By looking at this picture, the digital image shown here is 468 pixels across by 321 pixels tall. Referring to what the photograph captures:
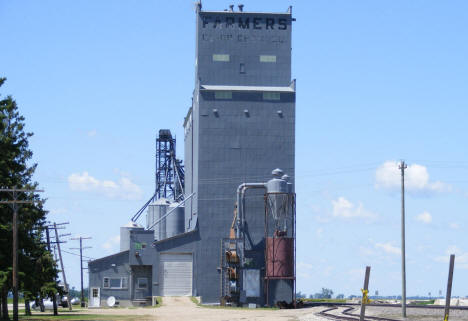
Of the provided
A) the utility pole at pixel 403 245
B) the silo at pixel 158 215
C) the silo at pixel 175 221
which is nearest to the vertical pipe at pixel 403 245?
the utility pole at pixel 403 245

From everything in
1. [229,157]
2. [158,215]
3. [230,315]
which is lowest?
[230,315]

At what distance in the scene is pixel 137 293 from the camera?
286 feet

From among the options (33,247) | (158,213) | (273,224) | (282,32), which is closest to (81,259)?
(158,213)

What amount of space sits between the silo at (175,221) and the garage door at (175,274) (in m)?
13.2

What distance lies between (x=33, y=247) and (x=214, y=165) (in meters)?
34.1

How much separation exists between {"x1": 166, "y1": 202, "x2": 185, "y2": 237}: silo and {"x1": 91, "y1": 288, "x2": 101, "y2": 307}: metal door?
13.8 metres

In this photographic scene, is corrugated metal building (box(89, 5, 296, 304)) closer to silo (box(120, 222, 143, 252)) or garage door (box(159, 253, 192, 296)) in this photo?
garage door (box(159, 253, 192, 296))

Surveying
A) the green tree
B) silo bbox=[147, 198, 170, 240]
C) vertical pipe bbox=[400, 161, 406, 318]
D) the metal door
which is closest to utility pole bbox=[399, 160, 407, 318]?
vertical pipe bbox=[400, 161, 406, 318]

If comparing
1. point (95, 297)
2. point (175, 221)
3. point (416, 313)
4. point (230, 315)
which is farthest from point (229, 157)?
point (416, 313)

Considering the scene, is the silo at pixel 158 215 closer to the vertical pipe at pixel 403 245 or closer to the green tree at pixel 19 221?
the green tree at pixel 19 221

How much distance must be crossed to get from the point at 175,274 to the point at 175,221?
1453 centimetres

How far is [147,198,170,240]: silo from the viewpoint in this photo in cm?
10106

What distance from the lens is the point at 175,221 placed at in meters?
98.5

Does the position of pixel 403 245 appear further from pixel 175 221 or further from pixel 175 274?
pixel 175 221
